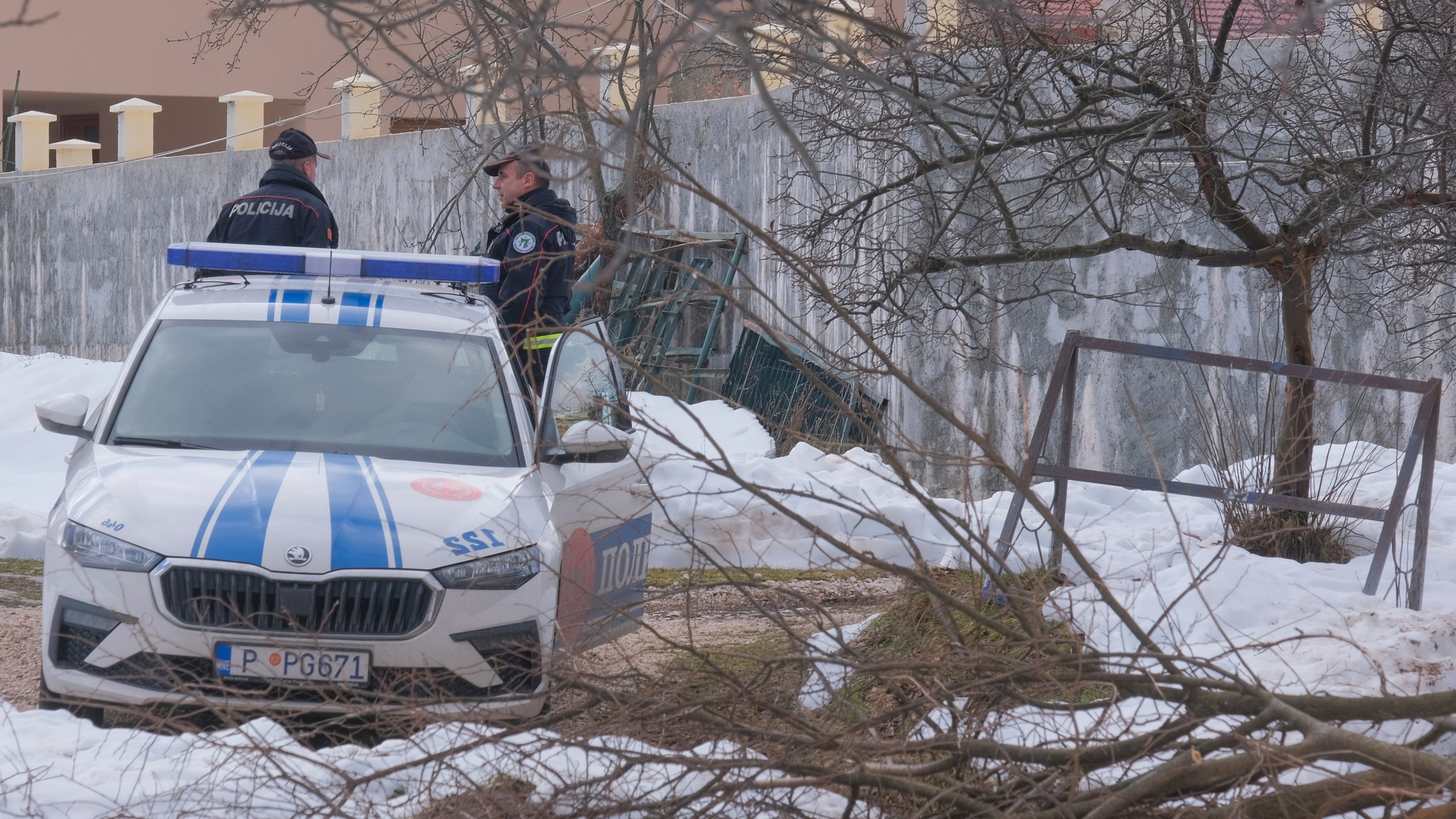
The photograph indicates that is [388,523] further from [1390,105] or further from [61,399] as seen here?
[1390,105]

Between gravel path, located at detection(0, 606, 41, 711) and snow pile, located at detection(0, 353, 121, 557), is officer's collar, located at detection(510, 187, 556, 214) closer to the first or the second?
snow pile, located at detection(0, 353, 121, 557)

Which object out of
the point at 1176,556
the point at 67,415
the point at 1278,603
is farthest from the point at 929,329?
the point at 67,415

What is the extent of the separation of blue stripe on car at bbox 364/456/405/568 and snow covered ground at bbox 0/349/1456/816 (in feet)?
2.09

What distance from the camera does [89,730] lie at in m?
4.08

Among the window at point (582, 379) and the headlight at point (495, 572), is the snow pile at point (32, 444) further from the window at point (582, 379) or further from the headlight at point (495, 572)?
the headlight at point (495, 572)

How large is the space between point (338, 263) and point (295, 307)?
0.26 meters

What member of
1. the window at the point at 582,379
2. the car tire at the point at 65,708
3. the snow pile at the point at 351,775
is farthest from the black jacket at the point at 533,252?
the snow pile at the point at 351,775

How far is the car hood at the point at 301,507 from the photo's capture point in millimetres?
4180

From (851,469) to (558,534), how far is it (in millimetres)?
5293

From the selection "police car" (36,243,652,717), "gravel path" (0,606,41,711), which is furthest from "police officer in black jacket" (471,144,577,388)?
"gravel path" (0,606,41,711)

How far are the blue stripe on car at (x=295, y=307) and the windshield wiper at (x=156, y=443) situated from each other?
2.39 ft

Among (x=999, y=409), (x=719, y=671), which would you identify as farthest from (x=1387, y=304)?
(x=719, y=671)

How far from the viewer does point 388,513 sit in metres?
4.38

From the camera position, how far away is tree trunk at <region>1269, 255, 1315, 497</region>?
634 centimetres
